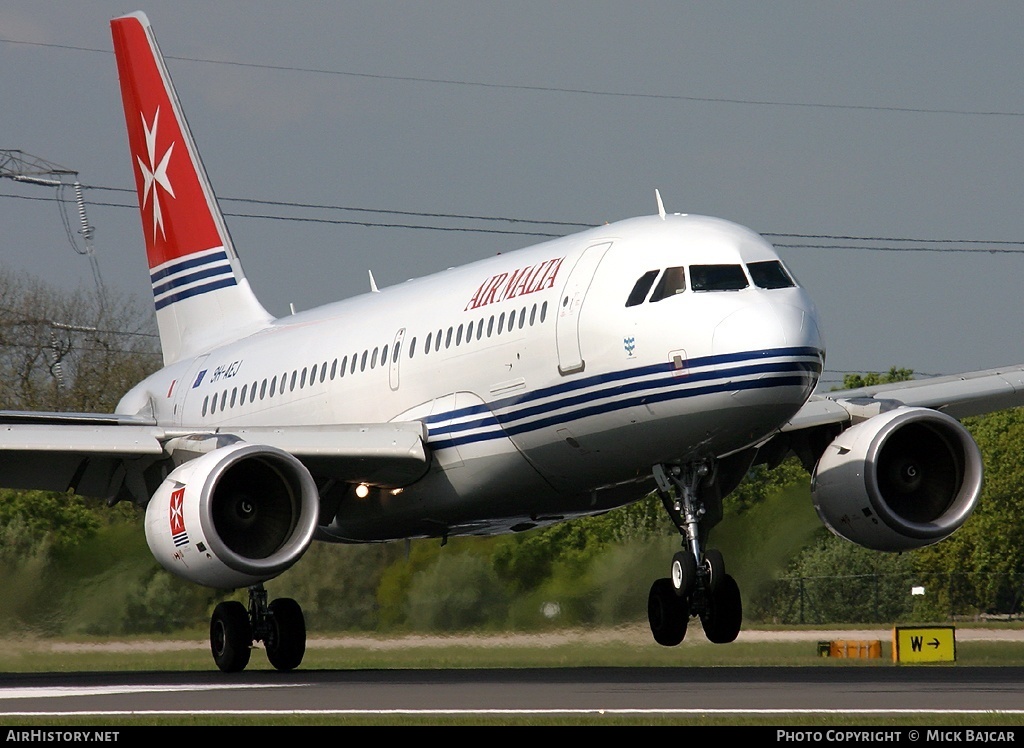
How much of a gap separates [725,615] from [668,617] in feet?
4.50

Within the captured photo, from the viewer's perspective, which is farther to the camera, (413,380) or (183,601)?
(183,601)

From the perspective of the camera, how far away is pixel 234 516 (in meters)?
22.1

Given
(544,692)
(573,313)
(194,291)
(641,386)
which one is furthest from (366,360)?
(194,291)

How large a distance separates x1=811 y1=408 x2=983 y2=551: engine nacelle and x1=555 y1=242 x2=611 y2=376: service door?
12.6 feet

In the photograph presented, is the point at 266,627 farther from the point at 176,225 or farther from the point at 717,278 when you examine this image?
the point at 717,278

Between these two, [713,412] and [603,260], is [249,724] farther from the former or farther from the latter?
[603,260]

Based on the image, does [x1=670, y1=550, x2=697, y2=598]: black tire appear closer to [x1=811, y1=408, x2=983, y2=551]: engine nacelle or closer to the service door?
the service door

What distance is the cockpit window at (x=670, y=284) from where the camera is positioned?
20.3 meters

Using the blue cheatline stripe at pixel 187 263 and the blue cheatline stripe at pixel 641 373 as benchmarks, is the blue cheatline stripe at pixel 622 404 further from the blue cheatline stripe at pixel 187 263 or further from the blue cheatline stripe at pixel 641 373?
the blue cheatline stripe at pixel 187 263

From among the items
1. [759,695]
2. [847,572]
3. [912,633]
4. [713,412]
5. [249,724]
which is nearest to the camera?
[249,724]

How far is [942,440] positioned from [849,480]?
62.8 inches

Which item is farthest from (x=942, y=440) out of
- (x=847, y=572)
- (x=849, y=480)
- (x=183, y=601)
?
(x=847, y=572)

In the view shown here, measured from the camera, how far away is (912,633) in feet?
86.4

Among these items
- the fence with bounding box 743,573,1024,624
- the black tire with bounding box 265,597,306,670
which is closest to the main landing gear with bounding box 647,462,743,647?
the fence with bounding box 743,573,1024,624
